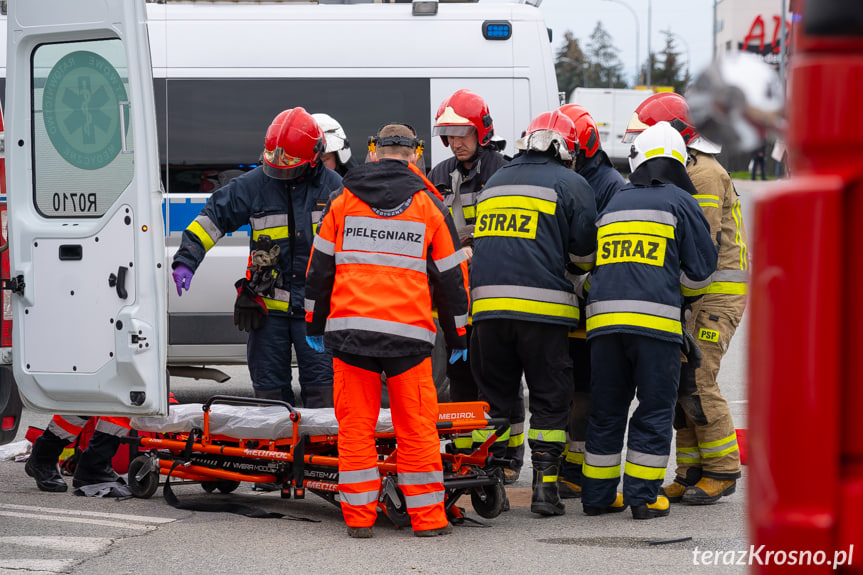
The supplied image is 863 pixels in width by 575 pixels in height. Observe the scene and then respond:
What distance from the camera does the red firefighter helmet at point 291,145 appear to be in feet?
20.2

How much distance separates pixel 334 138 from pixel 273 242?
3.92 ft

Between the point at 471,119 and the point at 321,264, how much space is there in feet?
5.92

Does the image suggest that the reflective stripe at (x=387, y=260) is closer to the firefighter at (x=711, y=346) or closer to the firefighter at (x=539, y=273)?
the firefighter at (x=539, y=273)

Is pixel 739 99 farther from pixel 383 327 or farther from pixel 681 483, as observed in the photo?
pixel 681 483

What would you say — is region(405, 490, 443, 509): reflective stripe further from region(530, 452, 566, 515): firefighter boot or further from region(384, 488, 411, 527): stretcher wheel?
region(530, 452, 566, 515): firefighter boot

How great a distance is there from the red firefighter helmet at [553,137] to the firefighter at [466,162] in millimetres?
827

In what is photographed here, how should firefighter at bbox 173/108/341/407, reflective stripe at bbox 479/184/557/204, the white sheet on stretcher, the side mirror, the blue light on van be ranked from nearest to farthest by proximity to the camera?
the side mirror → the white sheet on stretcher → reflective stripe at bbox 479/184/557/204 → firefighter at bbox 173/108/341/407 → the blue light on van

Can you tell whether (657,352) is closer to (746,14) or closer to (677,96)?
(677,96)

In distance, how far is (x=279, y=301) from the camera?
631 centimetres

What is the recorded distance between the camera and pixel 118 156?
5.15 m

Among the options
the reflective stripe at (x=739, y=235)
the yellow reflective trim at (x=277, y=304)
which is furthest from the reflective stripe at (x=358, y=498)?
the reflective stripe at (x=739, y=235)

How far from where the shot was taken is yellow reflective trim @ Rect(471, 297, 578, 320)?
578 centimetres

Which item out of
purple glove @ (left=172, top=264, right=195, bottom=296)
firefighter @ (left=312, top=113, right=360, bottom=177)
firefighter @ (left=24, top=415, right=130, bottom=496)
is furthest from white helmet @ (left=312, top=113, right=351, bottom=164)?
firefighter @ (left=24, top=415, right=130, bottom=496)

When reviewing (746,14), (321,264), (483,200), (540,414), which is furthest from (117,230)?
(746,14)
